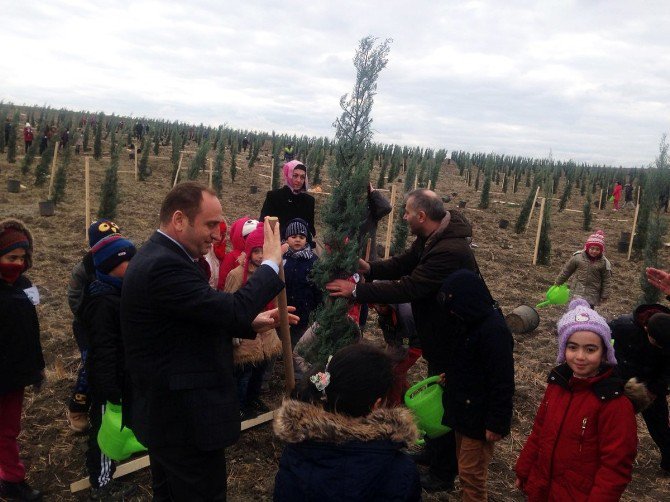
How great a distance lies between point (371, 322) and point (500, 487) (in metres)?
3.85

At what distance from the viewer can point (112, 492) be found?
3.15 metres

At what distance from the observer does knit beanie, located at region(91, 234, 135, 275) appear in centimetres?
273

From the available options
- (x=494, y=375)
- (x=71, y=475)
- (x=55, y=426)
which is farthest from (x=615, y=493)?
(x=55, y=426)

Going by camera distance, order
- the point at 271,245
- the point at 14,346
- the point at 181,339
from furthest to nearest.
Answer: the point at 14,346 → the point at 271,245 → the point at 181,339

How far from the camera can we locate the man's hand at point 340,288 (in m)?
2.78

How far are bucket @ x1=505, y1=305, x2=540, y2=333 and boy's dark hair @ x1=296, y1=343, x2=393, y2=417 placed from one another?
6.06m

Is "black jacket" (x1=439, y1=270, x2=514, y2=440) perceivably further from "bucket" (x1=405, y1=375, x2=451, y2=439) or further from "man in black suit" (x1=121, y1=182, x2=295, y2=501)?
"man in black suit" (x1=121, y1=182, x2=295, y2=501)

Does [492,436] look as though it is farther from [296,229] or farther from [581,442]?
[296,229]

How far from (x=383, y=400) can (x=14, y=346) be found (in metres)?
2.44

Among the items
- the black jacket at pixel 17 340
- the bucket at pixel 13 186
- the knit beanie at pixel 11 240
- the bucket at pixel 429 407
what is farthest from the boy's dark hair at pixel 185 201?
the bucket at pixel 13 186

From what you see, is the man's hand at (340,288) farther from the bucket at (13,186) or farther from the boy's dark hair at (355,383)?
the bucket at (13,186)

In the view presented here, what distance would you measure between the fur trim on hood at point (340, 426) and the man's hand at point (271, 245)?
2.36 feet

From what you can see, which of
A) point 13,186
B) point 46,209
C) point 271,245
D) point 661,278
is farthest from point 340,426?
point 13,186

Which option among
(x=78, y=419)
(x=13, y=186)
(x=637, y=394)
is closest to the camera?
(x=637, y=394)
